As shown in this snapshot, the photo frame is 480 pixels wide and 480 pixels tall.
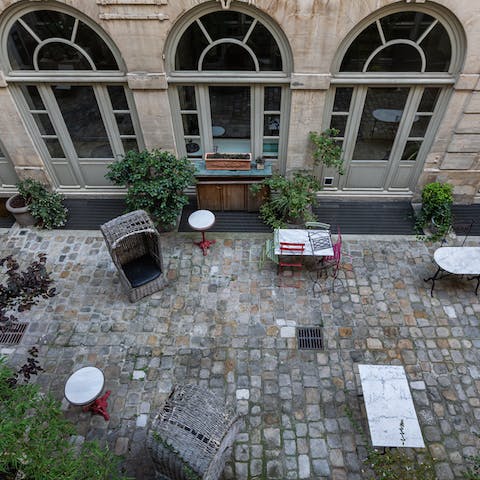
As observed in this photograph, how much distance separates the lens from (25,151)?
28.8ft

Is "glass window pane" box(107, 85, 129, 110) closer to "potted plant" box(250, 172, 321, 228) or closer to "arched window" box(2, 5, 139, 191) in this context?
"arched window" box(2, 5, 139, 191)

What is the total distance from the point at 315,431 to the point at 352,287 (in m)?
2.97

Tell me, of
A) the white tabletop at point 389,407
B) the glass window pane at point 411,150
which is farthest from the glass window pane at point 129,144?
the white tabletop at point 389,407

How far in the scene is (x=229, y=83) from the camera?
25.9ft

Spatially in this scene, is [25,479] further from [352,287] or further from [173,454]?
[352,287]

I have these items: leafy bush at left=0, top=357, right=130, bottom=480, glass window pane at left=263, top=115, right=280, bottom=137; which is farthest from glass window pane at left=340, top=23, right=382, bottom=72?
leafy bush at left=0, top=357, right=130, bottom=480

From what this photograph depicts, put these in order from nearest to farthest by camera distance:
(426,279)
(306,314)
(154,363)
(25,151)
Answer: (154,363) < (306,314) < (426,279) < (25,151)

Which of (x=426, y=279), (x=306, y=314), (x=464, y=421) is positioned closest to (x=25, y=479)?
(x=306, y=314)

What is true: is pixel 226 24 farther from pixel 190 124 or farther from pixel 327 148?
pixel 327 148

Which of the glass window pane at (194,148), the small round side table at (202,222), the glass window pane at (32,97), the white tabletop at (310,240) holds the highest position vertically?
the glass window pane at (32,97)

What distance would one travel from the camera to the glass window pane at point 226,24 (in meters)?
7.12

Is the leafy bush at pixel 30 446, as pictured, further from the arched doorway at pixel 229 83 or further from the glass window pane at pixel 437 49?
the glass window pane at pixel 437 49

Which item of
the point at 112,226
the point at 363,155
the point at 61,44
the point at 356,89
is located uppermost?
the point at 61,44

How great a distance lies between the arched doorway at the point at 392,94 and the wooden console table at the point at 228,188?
1.78 m
